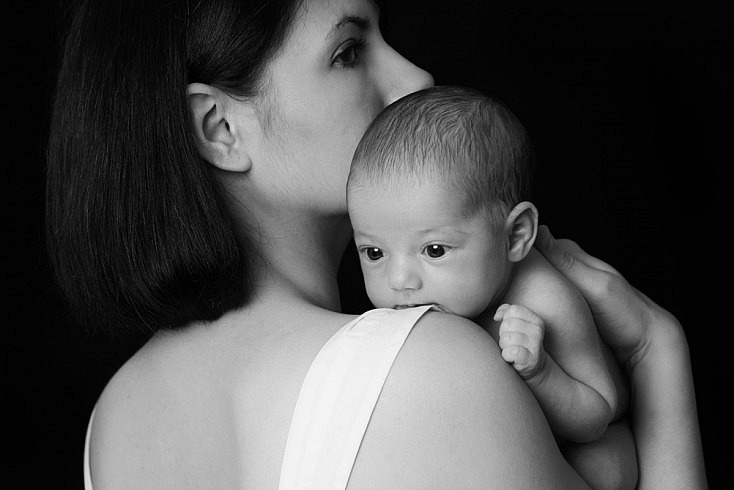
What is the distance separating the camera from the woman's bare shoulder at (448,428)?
55.5 inches

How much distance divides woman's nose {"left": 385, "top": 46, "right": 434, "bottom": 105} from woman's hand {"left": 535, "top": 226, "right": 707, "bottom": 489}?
377 millimetres

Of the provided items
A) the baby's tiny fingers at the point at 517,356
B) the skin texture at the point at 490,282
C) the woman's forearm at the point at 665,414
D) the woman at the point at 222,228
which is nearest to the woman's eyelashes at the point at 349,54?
the woman at the point at 222,228

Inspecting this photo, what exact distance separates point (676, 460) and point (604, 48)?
5.71 feet

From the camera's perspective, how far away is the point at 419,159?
166 centimetres

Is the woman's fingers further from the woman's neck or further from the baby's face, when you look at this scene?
Answer: the woman's neck

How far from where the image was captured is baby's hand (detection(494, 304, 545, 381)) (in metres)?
1.53

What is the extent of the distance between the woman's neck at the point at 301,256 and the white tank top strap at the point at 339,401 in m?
0.35

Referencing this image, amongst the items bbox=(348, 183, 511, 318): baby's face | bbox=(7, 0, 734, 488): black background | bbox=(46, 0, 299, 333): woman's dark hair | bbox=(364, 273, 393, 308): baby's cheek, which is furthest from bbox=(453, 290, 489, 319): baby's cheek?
bbox=(7, 0, 734, 488): black background

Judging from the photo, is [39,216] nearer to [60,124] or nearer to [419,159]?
[60,124]

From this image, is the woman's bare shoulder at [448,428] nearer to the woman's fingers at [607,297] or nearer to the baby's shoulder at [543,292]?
the baby's shoulder at [543,292]

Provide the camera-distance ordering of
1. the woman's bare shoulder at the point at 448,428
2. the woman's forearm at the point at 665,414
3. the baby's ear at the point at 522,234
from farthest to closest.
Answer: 1. the woman's forearm at the point at 665,414
2. the baby's ear at the point at 522,234
3. the woman's bare shoulder at the point at 448,428

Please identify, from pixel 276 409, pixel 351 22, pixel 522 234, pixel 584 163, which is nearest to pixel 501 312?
pixel 522 234

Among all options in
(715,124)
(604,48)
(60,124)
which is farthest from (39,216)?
(715,124)

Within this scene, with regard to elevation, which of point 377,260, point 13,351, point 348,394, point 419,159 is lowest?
point 13,351
